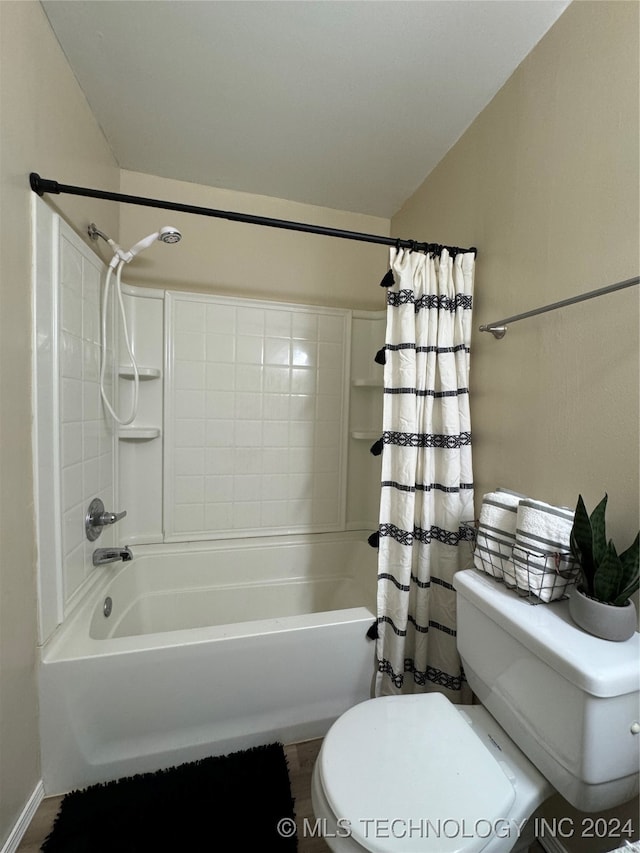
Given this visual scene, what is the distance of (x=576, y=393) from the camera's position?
97 centimetres

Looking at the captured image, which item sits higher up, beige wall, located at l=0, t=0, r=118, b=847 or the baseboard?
beige wall, located at l=0, t=0, r=118, b=847

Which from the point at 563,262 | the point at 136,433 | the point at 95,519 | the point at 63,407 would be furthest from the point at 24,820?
the point at 563,262

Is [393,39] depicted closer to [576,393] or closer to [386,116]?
[386,116]

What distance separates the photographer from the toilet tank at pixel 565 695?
2.25 feet

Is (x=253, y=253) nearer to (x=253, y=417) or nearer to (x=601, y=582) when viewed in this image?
(x=253, y=417)

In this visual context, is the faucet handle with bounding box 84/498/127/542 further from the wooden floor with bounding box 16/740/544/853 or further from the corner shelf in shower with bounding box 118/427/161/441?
the wooden floor with bounding box 16/740/544/853

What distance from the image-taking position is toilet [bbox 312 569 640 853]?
688mm

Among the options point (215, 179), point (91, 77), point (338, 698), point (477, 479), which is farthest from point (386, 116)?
point (338, 698)

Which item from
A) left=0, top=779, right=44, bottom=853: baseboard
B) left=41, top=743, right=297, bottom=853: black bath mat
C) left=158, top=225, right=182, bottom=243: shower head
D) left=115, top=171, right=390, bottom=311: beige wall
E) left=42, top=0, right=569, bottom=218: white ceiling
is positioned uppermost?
left=42, top=0, right=569, bottom=218: white ceiling

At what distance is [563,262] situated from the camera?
1021 millimetres

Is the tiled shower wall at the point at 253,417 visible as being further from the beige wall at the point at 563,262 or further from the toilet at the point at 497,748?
the toilet at the point at 497,748

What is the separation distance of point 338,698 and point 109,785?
0.80 m

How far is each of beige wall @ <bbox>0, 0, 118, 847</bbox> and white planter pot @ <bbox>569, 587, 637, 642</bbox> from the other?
143 centimetres

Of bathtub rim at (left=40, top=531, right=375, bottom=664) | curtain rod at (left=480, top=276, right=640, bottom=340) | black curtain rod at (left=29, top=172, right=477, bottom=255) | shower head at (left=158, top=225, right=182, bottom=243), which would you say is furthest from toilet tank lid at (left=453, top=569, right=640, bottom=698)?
shower head at (left=158, top=225, right=182, bottom=243)
